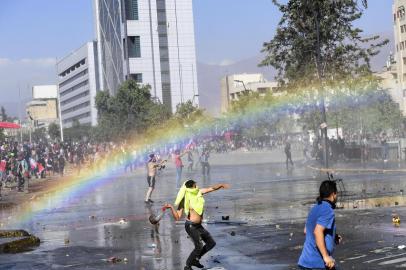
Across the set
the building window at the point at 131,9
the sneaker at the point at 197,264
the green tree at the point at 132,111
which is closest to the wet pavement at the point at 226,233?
the sneaker at the point at 197,264

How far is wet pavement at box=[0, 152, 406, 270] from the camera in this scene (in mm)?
11633

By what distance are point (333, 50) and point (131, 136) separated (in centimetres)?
3992

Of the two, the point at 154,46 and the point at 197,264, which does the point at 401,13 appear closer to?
the point at 154,46

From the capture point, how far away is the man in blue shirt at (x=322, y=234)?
21.4 feet

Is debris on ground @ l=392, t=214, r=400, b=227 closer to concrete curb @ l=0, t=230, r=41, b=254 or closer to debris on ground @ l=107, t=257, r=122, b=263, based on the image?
debris on ground @ l=107, t=257, r=122, b=263

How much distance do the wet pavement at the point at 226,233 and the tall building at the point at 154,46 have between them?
114649 mm

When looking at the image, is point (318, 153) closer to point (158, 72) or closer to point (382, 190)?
point (382, 190)

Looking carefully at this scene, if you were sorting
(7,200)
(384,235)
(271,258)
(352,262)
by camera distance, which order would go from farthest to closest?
(7,200)
(384,235)
(271,258)
(352,262)

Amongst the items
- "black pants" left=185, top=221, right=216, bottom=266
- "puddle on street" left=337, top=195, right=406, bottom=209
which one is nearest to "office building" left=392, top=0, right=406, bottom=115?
"puddle on street" left=337, top=195, right=406, bottom=209

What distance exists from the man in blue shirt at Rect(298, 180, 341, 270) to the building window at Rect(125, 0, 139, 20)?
439 feet

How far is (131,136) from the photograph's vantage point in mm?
82875

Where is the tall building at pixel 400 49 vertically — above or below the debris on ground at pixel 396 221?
above

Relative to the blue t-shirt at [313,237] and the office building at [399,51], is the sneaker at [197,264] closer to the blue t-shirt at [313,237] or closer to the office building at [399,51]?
the blue t-shirt at [313,237]

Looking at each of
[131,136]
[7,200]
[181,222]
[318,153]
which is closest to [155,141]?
[131,136]
